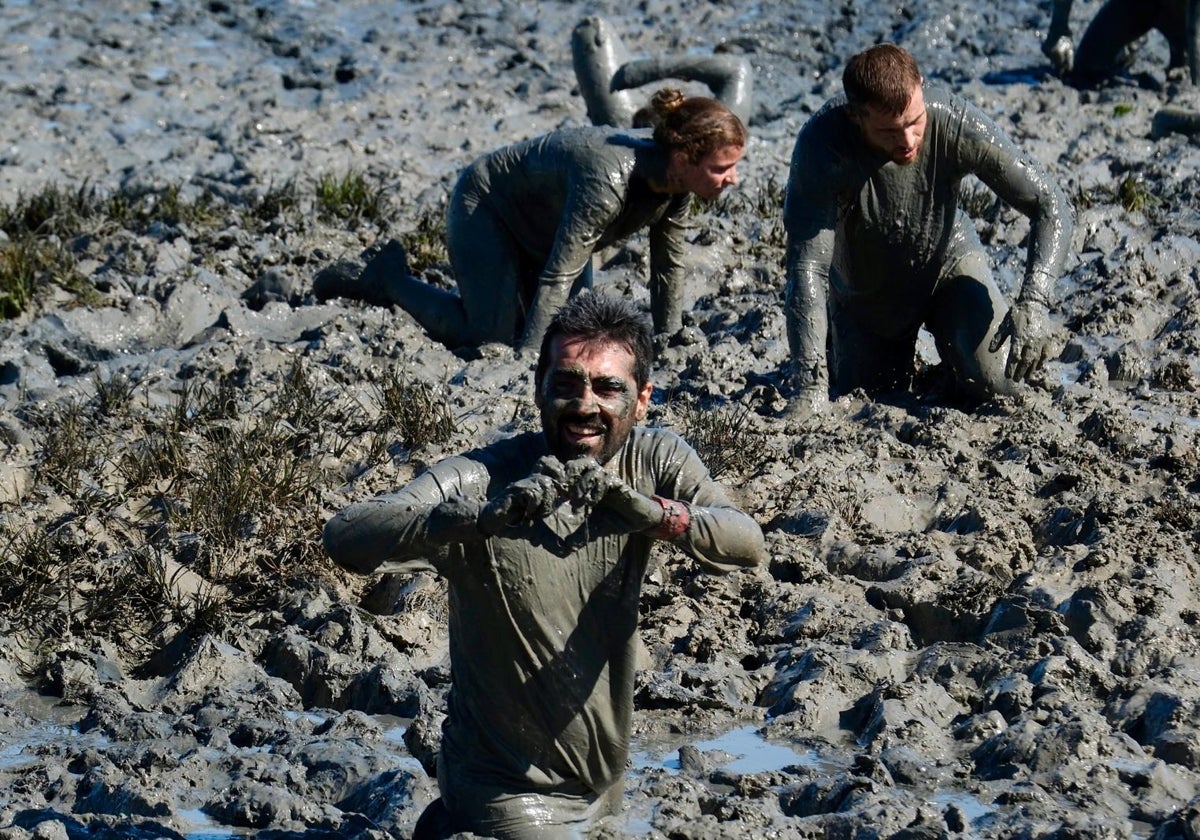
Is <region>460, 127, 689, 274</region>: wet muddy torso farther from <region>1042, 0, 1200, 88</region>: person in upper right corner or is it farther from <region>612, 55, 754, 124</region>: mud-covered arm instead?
<region>1042, 0, 1200, 88</region>: person in upper right corner

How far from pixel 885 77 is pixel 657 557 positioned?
68.4 inches

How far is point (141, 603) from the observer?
19.2ft

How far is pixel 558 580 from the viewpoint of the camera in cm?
403

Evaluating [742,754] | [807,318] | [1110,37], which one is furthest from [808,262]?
[1110,37]

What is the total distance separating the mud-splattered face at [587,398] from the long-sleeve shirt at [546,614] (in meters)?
0.10

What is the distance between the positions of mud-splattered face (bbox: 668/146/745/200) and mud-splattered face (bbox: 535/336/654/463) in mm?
3322

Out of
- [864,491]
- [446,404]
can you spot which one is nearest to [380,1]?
[446,404]

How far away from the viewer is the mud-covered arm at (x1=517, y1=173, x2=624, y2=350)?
7.54 metres

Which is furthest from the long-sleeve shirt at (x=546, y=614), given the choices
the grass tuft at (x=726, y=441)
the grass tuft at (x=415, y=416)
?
the grass tuft at (x=415, y=416)

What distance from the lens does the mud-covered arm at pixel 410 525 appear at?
3.77 metres

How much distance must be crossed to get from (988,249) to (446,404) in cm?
313

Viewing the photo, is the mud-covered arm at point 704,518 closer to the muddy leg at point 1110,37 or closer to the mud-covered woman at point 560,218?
the mud-covered woman at point 560,218

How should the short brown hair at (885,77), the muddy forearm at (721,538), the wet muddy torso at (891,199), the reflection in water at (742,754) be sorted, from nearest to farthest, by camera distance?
the muddy forearm at (721,538) < the reflection in water at (742,754) < the short brown hair at (885,77) < the wet muddy torso at (891,199)

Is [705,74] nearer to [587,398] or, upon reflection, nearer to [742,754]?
[742,754]
